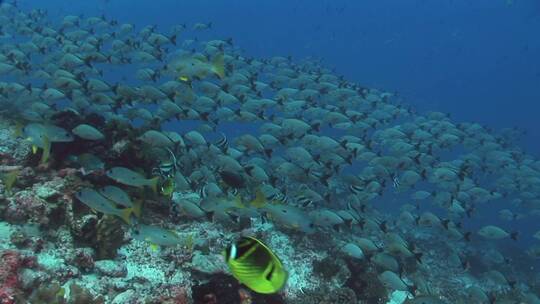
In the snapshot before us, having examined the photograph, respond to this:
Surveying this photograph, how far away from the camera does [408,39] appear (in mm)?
149250

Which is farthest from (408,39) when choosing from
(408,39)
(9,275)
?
(9,275)

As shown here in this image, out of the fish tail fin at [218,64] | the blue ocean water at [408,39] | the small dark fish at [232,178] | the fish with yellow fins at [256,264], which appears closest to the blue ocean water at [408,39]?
the blue ocean water at [408,39]

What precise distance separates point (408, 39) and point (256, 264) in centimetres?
15476

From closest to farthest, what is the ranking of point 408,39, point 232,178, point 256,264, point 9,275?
point 256,264 < point 9,275 < point 232,178 < point 408,39

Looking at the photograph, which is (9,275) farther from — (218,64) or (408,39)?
(408,39)

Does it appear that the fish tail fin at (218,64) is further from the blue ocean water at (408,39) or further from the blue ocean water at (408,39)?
the blue ocean water at (408,39)

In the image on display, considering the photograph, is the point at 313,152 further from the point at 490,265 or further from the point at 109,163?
the point at 490,265

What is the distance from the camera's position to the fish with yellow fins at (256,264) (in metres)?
3.23

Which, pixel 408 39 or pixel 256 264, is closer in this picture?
pixel 256 264

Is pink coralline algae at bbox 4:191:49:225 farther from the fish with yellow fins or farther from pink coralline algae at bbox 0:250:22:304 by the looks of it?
the fish with yellow fins

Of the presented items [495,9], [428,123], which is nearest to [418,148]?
[428,123]

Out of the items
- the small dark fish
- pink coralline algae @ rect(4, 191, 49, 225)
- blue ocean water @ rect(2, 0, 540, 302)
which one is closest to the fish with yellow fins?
pink coralline algae @ rect(4, 191, 49, 225)

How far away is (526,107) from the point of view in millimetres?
123812

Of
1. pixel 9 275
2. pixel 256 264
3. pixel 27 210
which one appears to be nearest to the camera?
pixel 256 264
